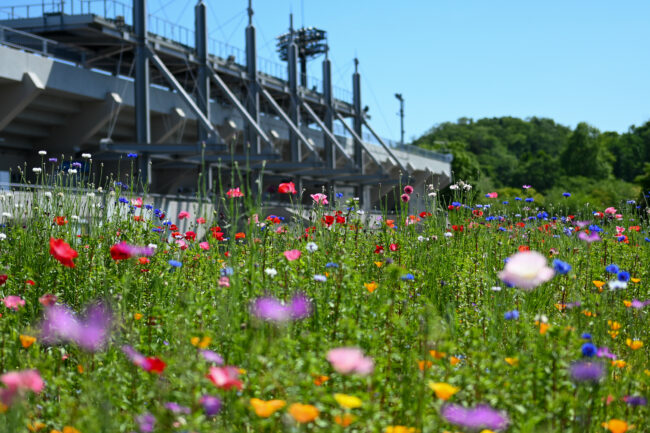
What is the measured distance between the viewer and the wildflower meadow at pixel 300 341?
227cm

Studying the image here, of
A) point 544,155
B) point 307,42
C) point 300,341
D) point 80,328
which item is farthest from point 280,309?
point 544,155

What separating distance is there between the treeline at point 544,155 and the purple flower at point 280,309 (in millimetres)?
59442

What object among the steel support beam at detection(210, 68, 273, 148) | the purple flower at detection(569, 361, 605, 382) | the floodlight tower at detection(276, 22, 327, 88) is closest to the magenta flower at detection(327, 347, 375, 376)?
the purple flower at detection(569, 361, 605, 382)

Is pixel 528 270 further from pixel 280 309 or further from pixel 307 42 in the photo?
pixel 307 42

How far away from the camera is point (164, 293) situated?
173 inches

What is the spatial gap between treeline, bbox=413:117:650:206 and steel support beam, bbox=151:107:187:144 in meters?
40.4

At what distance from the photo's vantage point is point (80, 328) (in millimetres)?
2752

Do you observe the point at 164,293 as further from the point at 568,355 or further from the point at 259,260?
the point at 568,355

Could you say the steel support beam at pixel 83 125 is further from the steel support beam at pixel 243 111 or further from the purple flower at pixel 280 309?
the purple flower at pixel 280 309

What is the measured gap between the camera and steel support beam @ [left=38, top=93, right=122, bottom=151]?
23625mm

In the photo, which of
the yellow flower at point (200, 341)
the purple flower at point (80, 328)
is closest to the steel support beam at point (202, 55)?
the purple flower at point (80, 328)

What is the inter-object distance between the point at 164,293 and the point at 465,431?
2881 mm

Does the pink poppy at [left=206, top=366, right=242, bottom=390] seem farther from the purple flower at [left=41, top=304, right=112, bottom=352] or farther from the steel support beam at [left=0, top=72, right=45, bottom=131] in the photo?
the steel support beam at [left=0, top=72, right=45, bottom=131]

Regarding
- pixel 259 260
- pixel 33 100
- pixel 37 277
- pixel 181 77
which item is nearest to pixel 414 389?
pixel 259 260
